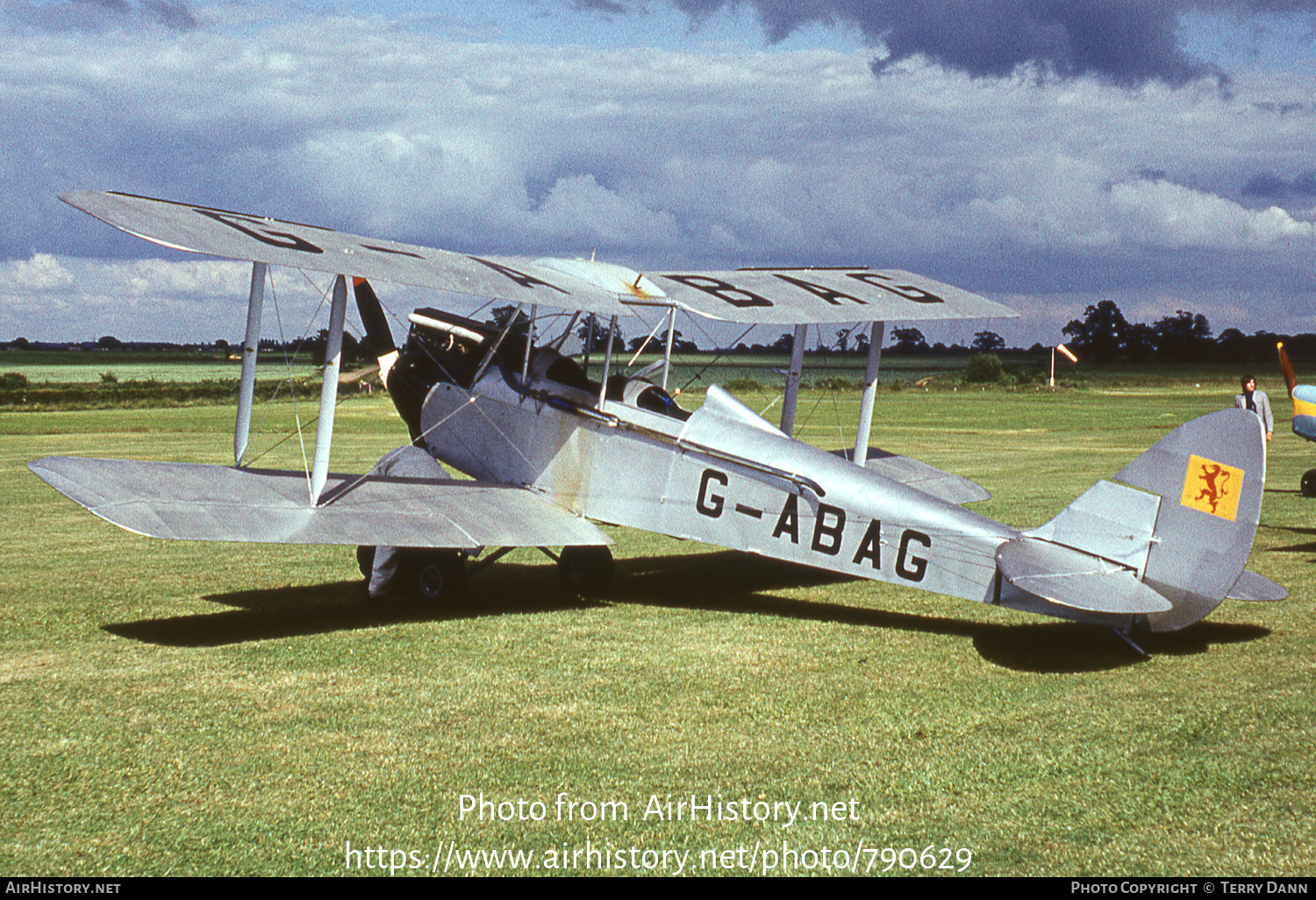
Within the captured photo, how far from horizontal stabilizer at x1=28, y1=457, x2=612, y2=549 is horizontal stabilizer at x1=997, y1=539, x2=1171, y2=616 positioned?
3134 millimetres

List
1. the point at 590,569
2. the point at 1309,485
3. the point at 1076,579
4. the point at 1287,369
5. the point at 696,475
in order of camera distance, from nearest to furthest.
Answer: the point at 1076,579 → the point at 696,475 → the point at 590,569 → the point at 1309,485 → the point at 1287,369

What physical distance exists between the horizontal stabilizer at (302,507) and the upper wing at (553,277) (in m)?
1.60

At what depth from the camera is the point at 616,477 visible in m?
8.35

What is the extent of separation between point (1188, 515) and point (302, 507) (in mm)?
5545

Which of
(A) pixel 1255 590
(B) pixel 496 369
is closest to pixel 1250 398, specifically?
(A) pixel 1255 590

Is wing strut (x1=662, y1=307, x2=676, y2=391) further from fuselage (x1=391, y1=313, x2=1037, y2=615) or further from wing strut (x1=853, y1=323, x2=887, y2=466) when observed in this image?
wing strut (x1=853, y1=323, x2=887, y2=466)

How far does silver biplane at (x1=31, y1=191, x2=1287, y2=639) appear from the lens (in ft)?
19.9

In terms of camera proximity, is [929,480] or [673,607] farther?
[929,480]

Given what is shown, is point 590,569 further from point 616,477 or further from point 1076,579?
point 1076,579

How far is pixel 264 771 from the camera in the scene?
189 inches

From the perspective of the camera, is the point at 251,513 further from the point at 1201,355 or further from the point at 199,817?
the point at 1201,355

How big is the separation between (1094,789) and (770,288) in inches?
224

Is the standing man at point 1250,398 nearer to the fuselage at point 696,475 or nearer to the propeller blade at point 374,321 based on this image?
the fuselage at point 696,475
